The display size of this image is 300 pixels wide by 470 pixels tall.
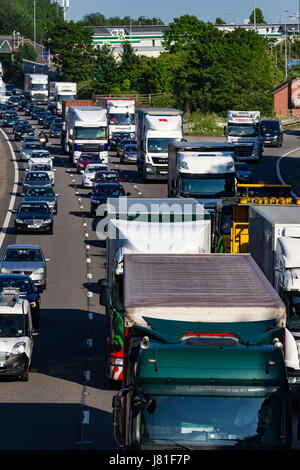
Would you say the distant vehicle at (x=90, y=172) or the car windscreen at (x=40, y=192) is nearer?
the car windscreen at (x=40, y=192)

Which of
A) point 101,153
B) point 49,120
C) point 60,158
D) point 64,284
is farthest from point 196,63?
point 64,284

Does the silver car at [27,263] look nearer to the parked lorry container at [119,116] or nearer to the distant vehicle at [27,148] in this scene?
the distant vehicle at [27,148]

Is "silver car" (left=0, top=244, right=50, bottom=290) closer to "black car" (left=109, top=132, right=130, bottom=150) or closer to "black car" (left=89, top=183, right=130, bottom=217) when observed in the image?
"black car" (left=89, top=183, right=130, bottom=217)

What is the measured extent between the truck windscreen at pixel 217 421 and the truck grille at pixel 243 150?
64.5 metres

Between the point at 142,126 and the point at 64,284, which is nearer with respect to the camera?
the point at 64,284

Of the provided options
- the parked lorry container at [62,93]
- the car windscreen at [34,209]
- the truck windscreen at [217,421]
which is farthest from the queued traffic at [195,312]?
the parked lorry container at [62,93]

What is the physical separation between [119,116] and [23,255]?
174 ft

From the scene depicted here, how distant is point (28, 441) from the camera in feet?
57.7

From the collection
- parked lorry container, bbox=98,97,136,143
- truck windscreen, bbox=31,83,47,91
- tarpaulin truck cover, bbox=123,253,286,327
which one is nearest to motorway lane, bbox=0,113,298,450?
tarpaulin truck cover, bbox=123,253,286,327

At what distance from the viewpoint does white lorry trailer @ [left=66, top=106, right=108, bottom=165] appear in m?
69.4

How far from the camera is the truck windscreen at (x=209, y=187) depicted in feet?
130

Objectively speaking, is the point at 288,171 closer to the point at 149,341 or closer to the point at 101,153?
the point at 101,153

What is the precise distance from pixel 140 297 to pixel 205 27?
161 meters

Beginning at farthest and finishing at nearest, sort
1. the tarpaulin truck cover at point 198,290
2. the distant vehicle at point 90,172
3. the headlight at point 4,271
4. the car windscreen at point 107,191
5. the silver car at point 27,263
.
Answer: the distant vehicle at point 90,172 → the car windscreen at point 107,191 → the silver car at point 27,263 → the headlight at point 4,271 → the tarpaulin truck cover at point 198,290
